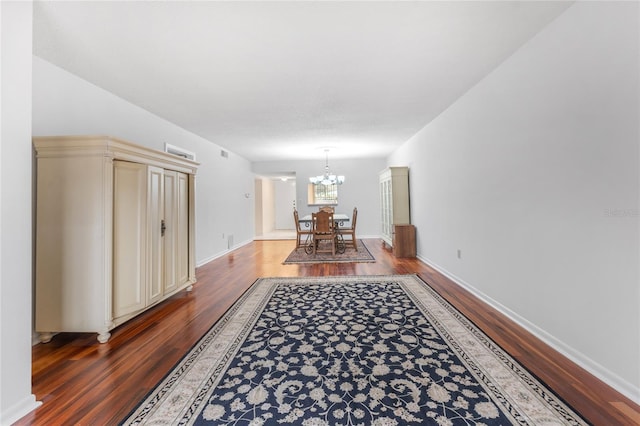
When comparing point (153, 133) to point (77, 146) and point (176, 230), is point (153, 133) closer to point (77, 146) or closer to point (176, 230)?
point (176, 230)

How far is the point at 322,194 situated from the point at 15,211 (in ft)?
23.8

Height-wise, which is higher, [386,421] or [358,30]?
[358,30]

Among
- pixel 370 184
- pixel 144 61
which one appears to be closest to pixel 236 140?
pixel 144 61

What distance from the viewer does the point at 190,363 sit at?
1843mm

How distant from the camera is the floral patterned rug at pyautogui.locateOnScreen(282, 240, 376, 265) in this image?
505 centimetres

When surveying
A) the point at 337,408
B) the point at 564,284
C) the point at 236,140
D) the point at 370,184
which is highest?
the point at 236,140

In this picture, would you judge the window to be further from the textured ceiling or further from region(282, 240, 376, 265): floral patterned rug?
the textured ceiling

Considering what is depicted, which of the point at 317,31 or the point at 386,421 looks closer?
the point at 386,421

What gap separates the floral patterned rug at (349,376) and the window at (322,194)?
576cm

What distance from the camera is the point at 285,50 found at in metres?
2.24

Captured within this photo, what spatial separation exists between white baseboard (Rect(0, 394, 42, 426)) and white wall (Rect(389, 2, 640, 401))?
3249 mm

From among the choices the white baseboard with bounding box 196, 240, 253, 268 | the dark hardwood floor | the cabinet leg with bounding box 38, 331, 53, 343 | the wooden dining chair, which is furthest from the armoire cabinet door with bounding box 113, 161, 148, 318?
the wooden dining chair

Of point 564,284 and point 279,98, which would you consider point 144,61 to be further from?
point 564,284

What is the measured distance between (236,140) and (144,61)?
9.99 ft
